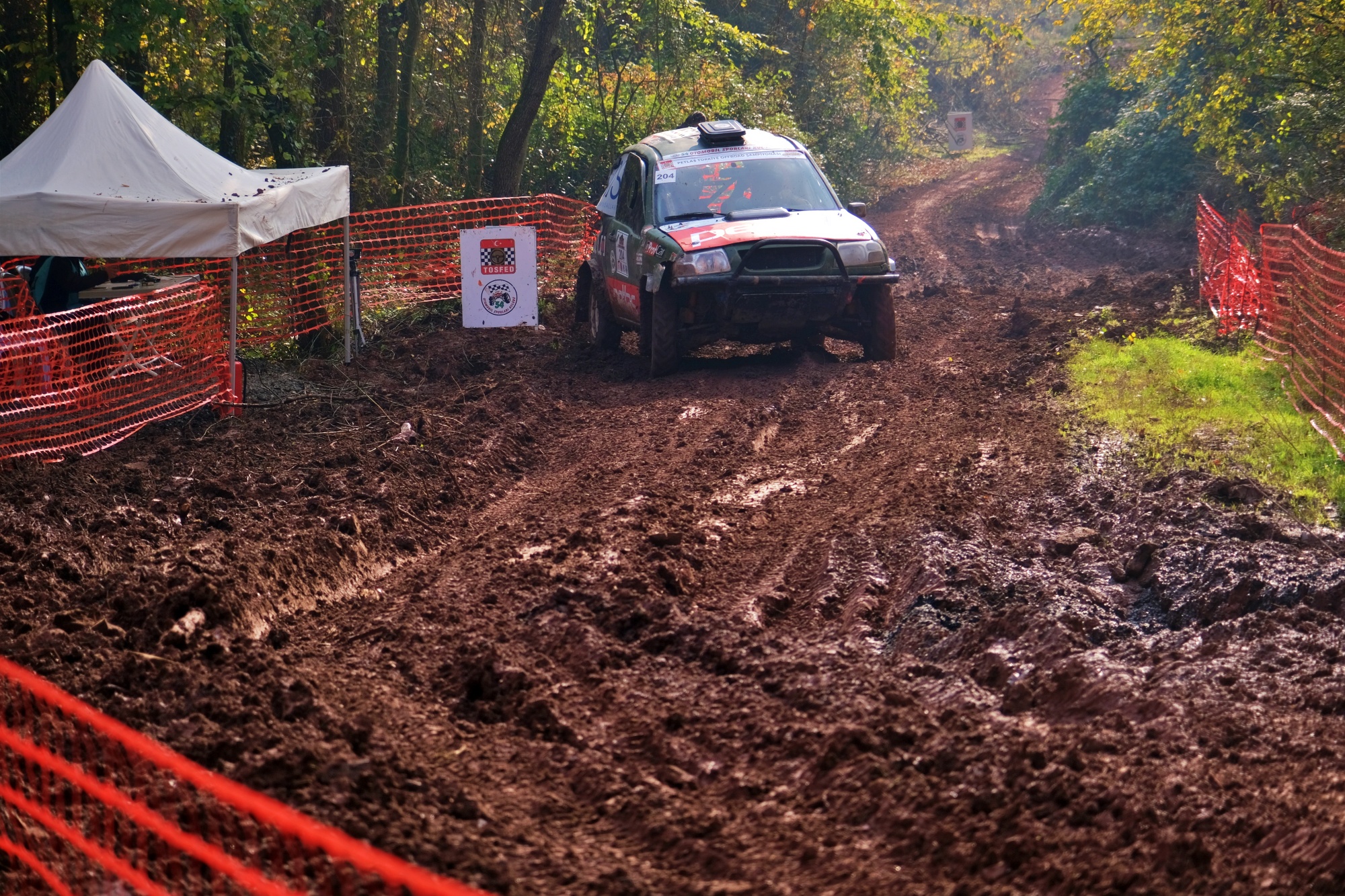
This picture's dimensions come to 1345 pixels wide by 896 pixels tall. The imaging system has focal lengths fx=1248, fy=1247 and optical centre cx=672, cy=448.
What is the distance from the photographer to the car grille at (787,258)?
10680mm

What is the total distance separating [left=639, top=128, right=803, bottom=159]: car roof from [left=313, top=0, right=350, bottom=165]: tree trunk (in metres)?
6.62

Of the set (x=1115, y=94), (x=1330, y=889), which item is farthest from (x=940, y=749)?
(x=1115, y=94)

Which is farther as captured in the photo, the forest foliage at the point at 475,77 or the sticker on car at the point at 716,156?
the forest foliage at the point at 475,77

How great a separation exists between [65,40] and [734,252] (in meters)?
8.52

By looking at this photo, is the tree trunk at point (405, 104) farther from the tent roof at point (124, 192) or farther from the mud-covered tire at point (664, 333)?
the mud-covered tire at point (664, 333)

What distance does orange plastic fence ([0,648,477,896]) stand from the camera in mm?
3111

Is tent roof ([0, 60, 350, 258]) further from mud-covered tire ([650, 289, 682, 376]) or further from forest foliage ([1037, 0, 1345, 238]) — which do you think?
forest foliage ([1037, 0, 1345, 238])

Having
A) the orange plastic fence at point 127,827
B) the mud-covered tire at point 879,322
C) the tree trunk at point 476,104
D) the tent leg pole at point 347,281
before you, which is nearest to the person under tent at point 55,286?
the tent leg pole at point 347,281

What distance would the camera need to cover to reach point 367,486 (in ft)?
26.5

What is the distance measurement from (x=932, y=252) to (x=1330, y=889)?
769 inches

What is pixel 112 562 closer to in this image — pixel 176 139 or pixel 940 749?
pixel 940 749

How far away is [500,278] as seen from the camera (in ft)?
47.4

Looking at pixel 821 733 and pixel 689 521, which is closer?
pixel 821 733

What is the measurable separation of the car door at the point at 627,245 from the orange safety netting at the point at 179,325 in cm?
300
